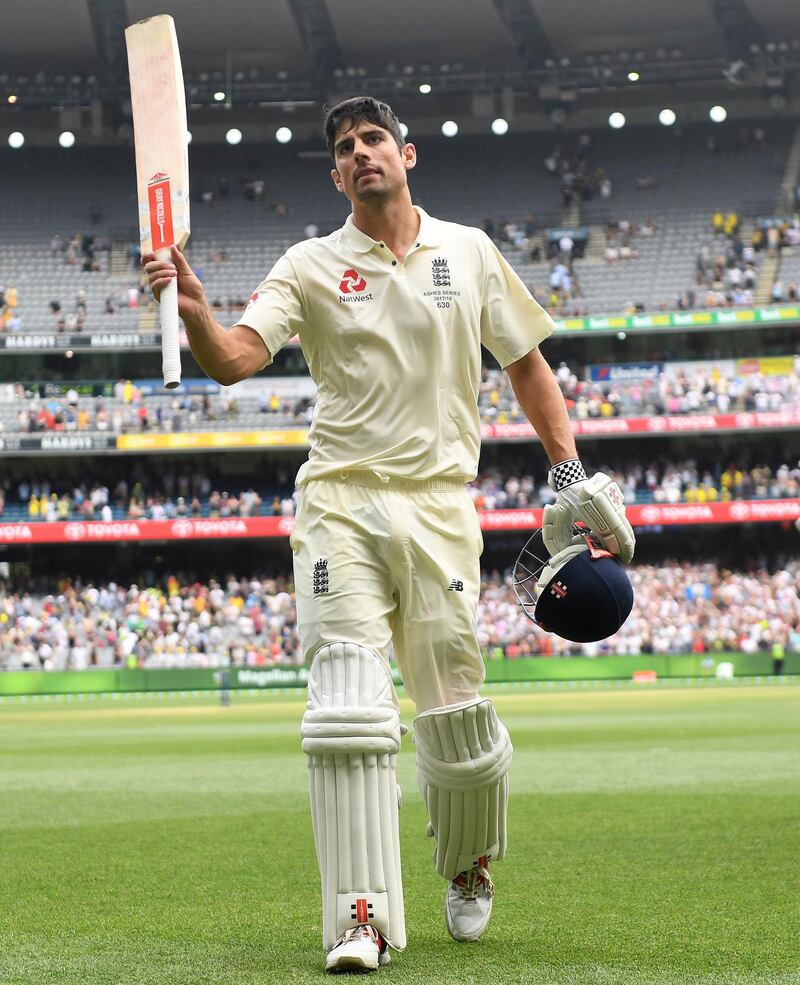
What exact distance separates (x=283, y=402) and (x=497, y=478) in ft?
22.8

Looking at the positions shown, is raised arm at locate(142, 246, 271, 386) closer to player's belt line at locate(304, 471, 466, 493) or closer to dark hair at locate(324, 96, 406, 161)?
player's belt line at locate(304, 471, 466, 493)

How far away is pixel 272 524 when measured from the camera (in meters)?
40.7

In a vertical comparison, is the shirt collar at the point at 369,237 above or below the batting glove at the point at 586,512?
above

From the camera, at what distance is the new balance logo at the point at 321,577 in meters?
4.55

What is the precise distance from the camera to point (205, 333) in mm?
4418

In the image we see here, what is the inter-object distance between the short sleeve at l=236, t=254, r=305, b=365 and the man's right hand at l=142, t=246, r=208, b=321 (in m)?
0.32

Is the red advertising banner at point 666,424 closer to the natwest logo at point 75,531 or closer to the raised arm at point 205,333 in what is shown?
the natwest logo at point 75,531

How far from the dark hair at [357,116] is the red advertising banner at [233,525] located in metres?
35.1

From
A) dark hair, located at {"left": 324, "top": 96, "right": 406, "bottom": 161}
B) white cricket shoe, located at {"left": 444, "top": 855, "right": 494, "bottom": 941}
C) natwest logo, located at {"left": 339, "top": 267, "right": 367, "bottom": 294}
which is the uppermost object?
dark hair, located at {"left": 324, "top": 96, "right": 406, "bottom": 161}

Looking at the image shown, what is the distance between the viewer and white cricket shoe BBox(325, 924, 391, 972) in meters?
4.07

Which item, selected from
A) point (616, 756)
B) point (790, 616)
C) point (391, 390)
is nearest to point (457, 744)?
point (391, 390)

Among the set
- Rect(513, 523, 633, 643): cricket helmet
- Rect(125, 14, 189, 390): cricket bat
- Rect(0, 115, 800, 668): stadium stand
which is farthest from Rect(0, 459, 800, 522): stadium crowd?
Rect(125, 14, 189, 390): cricket bat

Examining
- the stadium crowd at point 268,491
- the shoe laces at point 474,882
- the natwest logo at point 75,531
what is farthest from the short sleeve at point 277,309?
the natwest logo at point 75,531

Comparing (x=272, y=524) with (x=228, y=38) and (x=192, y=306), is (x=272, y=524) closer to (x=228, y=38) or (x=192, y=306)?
(x=228, y=38)
